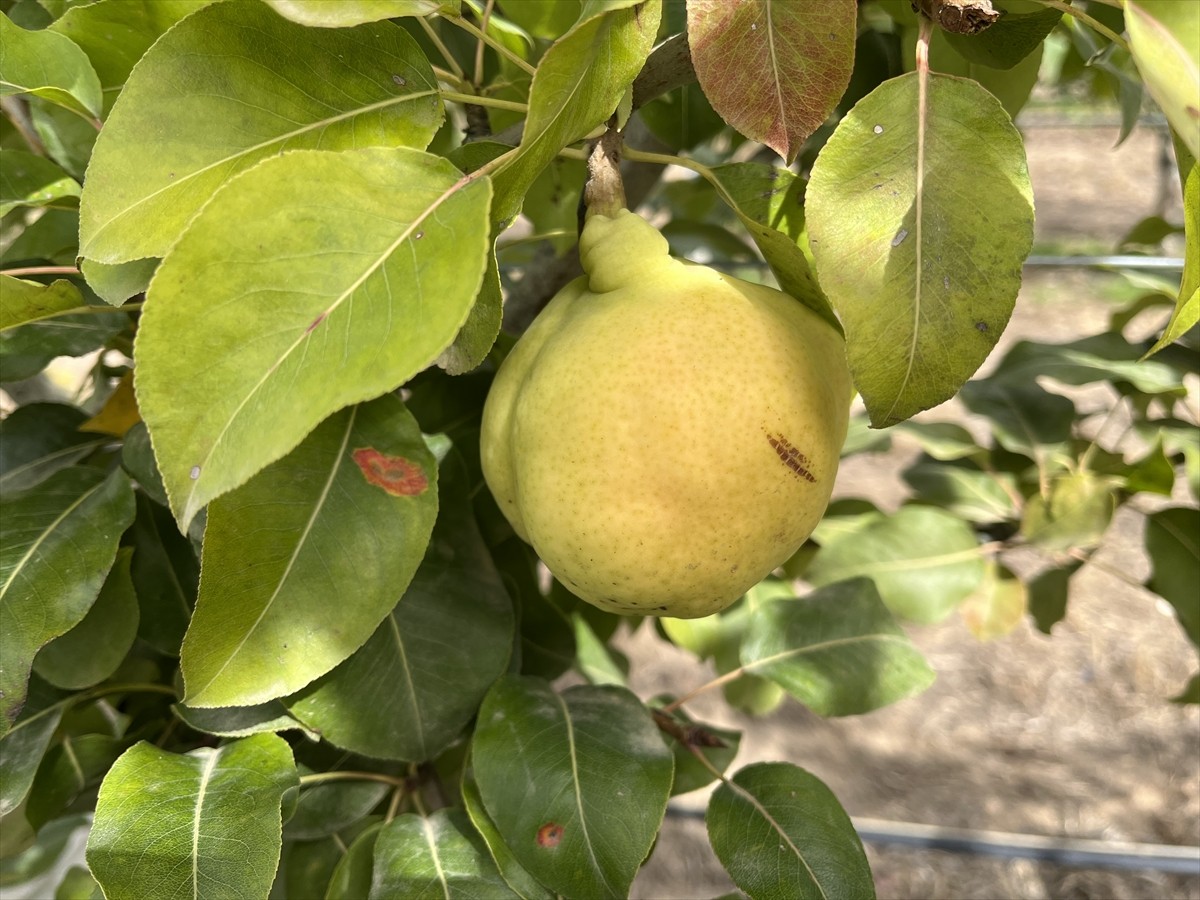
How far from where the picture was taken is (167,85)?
467mm

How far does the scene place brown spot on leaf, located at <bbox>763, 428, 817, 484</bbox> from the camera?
18.0 inches

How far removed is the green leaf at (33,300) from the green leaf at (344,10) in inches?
10.7

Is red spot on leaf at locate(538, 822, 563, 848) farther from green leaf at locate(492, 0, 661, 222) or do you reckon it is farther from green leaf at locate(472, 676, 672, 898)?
green leaf at locate(492, 0, 661, 222)

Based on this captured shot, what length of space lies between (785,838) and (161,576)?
0.45 m

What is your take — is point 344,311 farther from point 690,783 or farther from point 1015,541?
point 1015,541

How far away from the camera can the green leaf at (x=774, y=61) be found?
449mm

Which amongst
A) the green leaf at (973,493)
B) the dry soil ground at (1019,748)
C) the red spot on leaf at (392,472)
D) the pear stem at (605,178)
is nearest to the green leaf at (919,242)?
the pear stem at (605,178)

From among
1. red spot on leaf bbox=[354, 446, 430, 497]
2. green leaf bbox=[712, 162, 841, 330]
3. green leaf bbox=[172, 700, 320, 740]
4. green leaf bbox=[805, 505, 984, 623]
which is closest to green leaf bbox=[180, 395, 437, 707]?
red spot on leaf bbox=[354, 446, 430, 497]

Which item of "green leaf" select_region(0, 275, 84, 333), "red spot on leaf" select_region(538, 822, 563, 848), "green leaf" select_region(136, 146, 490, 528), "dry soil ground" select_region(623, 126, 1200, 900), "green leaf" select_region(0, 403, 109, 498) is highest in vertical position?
"green leaf" select_region(136, 146, 490, 528)

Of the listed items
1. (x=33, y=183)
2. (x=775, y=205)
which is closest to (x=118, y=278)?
(x=33, y=183)

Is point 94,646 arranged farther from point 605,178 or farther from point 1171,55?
point 1171,55

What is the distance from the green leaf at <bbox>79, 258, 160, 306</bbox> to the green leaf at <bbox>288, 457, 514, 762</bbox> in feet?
0.72

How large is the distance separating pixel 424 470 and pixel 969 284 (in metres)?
0.29

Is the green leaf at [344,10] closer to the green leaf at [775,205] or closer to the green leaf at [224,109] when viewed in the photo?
the green leaf at [224,109]
